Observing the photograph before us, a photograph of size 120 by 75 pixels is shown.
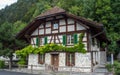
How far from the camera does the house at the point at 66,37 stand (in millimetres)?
25281

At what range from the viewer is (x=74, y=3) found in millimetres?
46969

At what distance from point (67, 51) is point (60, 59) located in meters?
1.34

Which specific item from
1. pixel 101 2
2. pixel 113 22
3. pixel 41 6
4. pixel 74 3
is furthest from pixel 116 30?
pixel 41 6

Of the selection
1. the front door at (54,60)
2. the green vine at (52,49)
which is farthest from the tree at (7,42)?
the front door at (54,60)

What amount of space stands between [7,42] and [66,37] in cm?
1017

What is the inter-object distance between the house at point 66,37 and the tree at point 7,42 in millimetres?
2379

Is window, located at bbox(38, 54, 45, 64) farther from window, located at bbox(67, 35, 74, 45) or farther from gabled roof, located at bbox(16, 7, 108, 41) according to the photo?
window, located at bbox(67, 35, 74, 45)

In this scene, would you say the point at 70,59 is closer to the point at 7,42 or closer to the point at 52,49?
the point at 52,49

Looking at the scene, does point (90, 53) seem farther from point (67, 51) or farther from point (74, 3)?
point (74, 3)

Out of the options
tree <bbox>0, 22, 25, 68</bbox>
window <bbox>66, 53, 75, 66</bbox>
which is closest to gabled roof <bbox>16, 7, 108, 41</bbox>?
Result: tree <bbox>0, 22, 25, 68</bbox>

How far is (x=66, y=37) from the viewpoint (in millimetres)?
27219

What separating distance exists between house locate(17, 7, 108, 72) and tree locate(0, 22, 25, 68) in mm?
2379

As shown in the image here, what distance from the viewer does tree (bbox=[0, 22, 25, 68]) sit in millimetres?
32312

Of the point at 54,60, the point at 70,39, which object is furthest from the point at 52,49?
the point at 70,39
